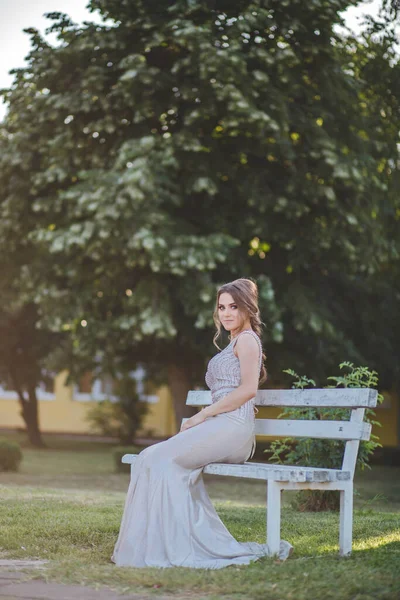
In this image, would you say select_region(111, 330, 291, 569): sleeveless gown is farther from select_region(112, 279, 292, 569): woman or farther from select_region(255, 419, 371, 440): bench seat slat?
select_region(255, 419, 371, 440): bench seat slat

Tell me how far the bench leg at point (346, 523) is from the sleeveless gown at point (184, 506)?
0.41 meters

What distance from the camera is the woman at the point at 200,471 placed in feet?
19.1

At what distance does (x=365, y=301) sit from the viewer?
20234mm

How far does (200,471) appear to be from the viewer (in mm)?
6219

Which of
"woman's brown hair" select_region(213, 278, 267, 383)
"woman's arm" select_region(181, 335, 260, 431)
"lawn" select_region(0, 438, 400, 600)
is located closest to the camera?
"lawn" select_region(0, 438, 400, 600)

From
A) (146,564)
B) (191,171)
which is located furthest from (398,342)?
(146,564)

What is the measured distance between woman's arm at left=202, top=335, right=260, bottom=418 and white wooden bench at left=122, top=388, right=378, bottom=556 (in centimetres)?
41

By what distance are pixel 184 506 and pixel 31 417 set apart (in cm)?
2285

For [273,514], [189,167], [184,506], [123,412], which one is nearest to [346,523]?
[273,514]

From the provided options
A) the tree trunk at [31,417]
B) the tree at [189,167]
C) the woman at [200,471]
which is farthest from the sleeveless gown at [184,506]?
the tree trunk at [31,417]

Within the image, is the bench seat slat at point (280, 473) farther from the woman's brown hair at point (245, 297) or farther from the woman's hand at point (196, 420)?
the woman's brown hair at point (245, 297)

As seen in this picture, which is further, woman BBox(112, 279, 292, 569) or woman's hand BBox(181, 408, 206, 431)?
woman's hand BBox(181, 408, 206, 431)

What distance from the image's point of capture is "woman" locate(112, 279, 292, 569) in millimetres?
5820

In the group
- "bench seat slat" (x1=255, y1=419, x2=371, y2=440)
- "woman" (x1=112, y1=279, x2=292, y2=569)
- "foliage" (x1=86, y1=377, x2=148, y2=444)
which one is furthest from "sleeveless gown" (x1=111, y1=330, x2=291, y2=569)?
"foliage" (x1=86, y1=377, x2=148, y2=444)
